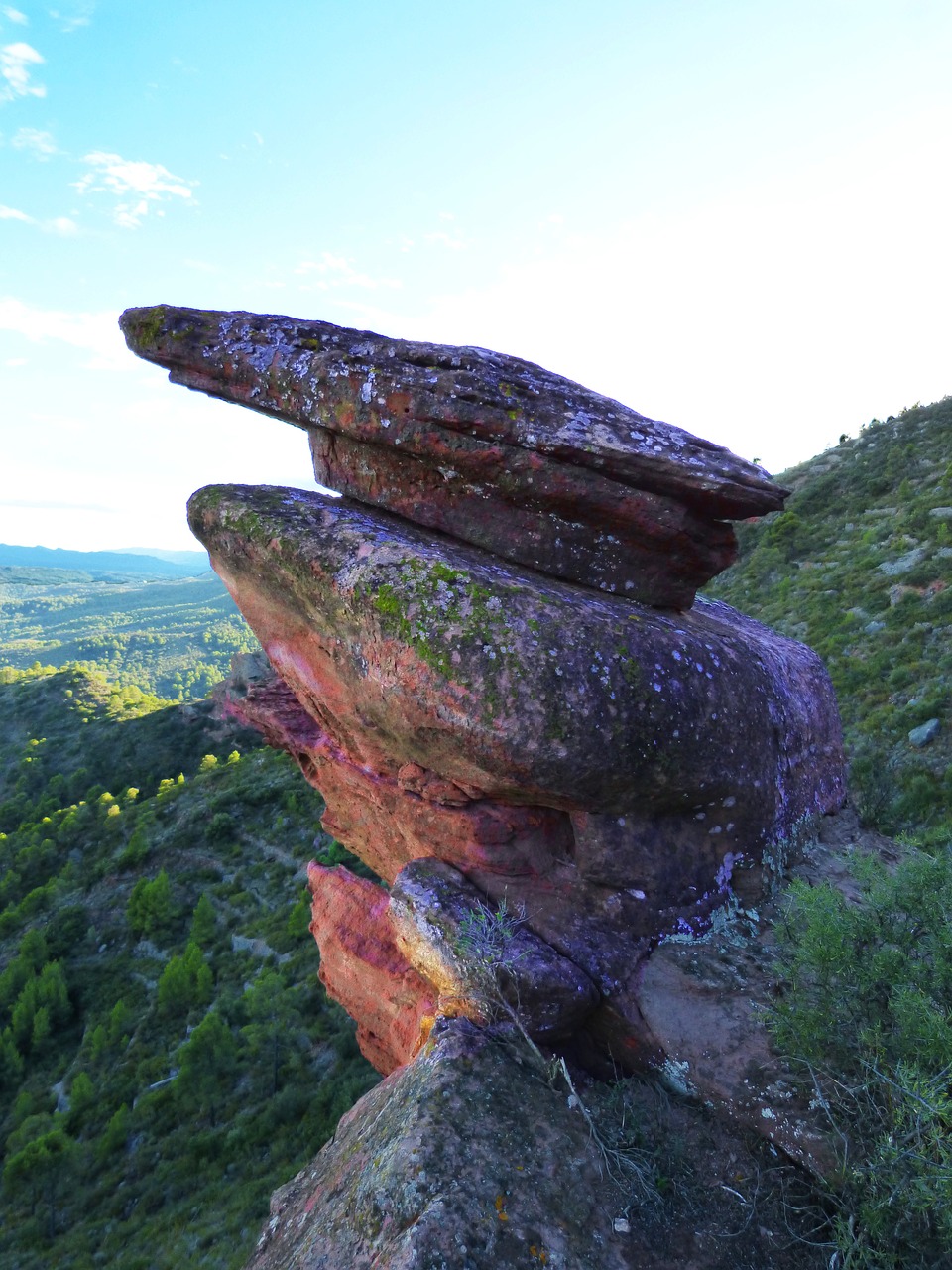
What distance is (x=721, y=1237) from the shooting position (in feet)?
17.8

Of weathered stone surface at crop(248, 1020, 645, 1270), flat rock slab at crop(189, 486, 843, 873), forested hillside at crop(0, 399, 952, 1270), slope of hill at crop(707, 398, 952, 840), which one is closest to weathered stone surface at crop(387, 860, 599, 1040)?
weathered stone surface at crop(248, 1020, 645, 1270)

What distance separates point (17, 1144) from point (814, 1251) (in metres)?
29.8

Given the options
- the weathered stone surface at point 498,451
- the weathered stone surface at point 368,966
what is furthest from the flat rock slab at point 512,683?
the weathered stone surface at point 368,966

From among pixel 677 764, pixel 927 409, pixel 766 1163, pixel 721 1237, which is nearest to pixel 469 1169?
pixel 721 1237

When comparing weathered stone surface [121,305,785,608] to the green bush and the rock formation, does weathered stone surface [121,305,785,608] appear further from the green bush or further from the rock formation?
→ the green bush

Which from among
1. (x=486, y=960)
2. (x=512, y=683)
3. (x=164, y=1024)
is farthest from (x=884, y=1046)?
(x=164, y=1024)

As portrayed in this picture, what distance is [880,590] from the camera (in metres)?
23.5

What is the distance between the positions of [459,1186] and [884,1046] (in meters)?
3.83

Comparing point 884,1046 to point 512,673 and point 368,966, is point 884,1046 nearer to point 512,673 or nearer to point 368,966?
point 512,673

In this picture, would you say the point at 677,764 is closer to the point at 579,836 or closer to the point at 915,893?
the point at 579,836

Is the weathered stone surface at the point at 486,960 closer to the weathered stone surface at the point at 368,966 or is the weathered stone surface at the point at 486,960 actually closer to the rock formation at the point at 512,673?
the rock formation at the point at 512,673

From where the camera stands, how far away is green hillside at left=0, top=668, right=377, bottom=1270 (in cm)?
1758

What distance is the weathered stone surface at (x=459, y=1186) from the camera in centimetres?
482

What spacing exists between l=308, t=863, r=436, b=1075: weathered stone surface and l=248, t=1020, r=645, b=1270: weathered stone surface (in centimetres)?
304
